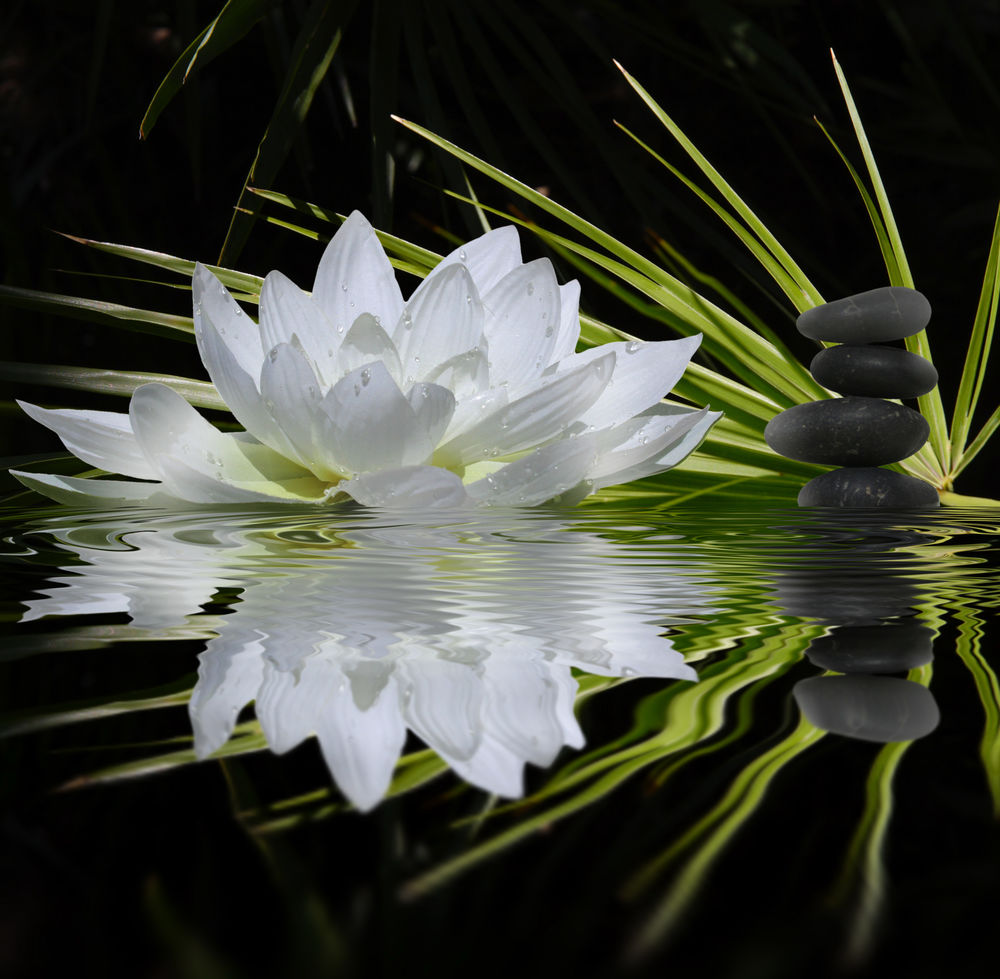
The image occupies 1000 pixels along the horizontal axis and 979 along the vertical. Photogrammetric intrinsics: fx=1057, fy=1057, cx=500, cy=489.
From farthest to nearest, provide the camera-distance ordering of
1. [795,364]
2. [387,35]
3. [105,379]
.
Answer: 1. [387,35]
2. [795,364]
3. [105,379]

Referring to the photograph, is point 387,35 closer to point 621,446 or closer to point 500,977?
point 621,446

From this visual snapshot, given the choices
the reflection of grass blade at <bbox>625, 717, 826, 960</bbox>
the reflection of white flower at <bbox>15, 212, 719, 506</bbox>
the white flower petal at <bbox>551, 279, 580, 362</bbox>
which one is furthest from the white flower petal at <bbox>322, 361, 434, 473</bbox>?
the reflection of grass blade at <bbox>625, 717, 826, 960</bbox>

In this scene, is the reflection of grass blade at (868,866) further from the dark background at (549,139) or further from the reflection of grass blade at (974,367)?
the dark background at (549,139)

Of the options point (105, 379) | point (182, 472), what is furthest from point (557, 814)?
point (105, 379)

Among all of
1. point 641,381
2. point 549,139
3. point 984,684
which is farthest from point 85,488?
point 549,139

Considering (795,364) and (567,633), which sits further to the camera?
(795,364)

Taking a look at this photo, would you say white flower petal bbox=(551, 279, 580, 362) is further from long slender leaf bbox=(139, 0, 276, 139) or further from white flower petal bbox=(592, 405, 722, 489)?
long slender leaf bbox=(139, 0, 276, 139)

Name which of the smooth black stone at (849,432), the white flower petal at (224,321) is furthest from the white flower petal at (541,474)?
the smooth black stone at (849,432)
